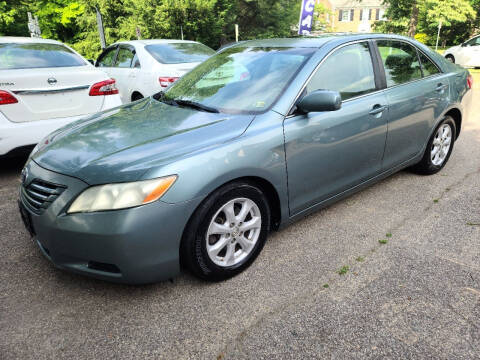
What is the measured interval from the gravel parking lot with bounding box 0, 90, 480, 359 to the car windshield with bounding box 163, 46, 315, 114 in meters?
1.15

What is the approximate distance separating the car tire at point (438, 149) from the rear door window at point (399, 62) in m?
0.74

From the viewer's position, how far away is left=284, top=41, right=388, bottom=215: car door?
9.24 ft

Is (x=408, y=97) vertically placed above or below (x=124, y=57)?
below

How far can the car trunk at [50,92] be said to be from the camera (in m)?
4.17

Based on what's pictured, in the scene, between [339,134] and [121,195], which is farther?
[339,134]

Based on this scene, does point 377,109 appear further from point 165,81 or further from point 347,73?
point 165,81

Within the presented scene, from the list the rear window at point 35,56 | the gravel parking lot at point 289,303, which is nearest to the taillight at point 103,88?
the rear window at point 35,56

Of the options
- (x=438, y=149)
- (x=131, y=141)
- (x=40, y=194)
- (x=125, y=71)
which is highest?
(x=131, y=141)

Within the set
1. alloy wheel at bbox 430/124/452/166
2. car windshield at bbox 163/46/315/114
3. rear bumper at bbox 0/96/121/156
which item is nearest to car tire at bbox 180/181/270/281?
car windshield at bbox 163/46/315/114

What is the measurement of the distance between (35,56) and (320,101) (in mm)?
3818

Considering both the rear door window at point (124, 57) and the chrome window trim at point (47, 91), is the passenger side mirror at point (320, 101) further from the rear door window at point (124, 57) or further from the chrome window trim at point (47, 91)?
the rear door window at point (124, 57)

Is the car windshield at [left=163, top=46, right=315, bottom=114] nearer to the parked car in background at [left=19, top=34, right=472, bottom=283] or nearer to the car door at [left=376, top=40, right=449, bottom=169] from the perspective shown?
the parked car in background at [left=19, top=34, right=472, bottom=283]

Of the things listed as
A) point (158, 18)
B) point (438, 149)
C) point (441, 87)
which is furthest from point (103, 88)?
point (158, 18)

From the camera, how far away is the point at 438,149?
4.43 metres
